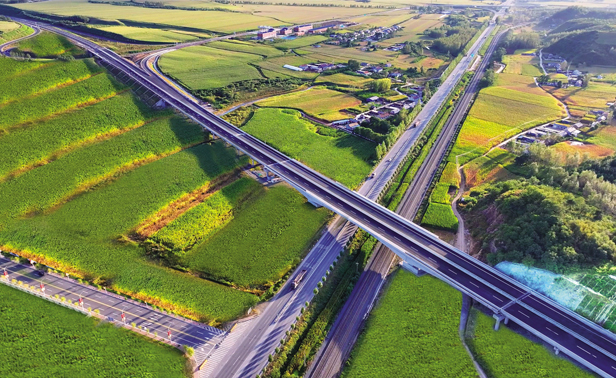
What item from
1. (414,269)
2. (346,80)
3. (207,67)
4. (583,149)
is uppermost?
(207,67)

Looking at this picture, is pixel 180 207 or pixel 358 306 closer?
pixel 358 306

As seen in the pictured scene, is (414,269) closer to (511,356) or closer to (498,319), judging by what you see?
(498,319)

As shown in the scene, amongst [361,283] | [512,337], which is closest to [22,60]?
[361,283]

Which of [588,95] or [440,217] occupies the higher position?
[588,95]

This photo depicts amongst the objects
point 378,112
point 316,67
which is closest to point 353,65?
point 316,67

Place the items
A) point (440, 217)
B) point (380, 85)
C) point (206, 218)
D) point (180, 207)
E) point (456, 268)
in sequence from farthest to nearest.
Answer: point (380, 85)
point (180, 207)
point (440, 217)
point (206, 218)
point (456, 268)

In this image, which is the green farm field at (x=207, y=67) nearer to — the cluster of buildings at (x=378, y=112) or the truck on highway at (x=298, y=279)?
the cluster of buildings at (x=378, y=112)

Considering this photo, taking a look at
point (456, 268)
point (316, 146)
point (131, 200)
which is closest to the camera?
point (456, 268)

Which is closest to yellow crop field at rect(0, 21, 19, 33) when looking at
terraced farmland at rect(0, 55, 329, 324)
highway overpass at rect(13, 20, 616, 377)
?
terraced farmland at rect(0, 55, 329, 324)

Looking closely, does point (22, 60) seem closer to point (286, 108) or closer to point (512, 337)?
point (286, 108)
